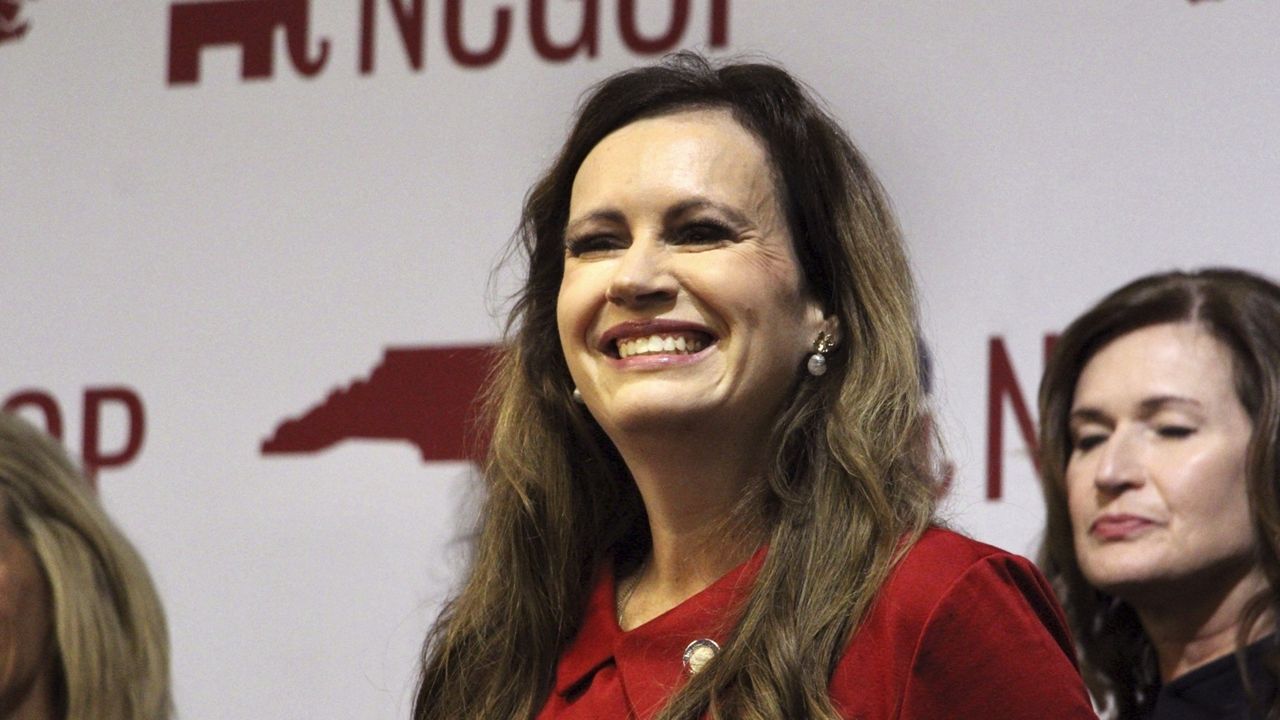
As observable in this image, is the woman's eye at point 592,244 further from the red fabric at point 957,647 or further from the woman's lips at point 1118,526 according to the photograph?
the woman's lips at point 1118,526

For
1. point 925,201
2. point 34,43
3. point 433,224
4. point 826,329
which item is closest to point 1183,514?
point 925,201

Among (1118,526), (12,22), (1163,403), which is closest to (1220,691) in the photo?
(1118,526)

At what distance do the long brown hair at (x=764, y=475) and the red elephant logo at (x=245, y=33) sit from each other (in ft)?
3.83

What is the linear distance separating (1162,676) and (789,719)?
1.23 m

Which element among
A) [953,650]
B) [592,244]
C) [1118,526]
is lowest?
[1118,526]

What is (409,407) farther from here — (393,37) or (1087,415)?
(1087,415)

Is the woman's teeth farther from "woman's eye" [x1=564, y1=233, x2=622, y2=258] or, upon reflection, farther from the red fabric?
the red fabric

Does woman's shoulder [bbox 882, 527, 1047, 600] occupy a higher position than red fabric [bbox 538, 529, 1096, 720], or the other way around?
woman's shoulder [bbox 882, 527, 1047, 600]

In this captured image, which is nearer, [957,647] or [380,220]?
[957,647]

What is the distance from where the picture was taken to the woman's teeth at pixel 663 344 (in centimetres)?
191

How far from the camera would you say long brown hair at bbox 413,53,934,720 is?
1800 mm

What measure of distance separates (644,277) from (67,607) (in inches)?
A: 42.8

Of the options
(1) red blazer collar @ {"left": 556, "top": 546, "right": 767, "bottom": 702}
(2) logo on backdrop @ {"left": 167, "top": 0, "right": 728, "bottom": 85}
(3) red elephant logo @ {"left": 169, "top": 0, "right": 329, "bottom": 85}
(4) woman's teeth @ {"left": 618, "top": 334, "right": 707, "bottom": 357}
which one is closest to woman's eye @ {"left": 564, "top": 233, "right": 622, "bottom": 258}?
(4) woman's teeth @ {"left": 618, "top": 334, "right": 707, "bottom": 357}

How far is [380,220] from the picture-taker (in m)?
3.22
